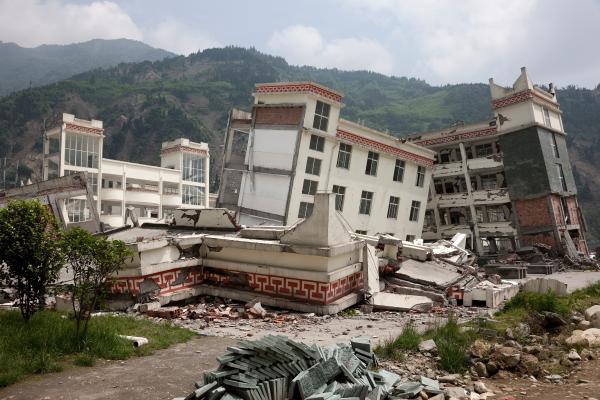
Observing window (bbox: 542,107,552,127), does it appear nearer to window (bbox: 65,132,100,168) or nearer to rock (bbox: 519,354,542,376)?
rock (bbox: 519,354,542,376)

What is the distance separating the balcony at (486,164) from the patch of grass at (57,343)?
29184 millimetres

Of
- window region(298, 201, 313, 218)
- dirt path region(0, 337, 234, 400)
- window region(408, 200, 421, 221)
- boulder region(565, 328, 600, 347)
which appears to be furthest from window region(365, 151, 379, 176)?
dirt path region(0, 337, 234, 400)

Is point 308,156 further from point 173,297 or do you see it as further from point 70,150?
point 70,150

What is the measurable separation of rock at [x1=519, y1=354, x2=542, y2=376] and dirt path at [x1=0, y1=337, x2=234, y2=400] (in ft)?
15.0

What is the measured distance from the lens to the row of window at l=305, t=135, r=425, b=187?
24859mm

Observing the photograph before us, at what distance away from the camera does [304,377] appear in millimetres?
4965

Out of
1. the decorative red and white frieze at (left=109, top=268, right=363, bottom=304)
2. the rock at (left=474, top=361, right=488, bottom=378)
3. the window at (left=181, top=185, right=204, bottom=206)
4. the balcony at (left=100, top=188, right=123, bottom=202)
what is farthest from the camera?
the window at (left=181, top=185, right=204, bottom=206)

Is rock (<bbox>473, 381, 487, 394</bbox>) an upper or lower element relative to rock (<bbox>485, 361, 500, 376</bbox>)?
lower

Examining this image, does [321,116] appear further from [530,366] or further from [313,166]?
[530,366]

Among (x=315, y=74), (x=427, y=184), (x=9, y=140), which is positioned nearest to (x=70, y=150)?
(x=427, y=184)

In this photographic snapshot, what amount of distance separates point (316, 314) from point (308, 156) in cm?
1506

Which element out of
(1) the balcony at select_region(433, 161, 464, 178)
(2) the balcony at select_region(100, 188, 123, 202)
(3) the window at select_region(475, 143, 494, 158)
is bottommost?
(2) the balcony at select_region(100, 188, 123, 202)

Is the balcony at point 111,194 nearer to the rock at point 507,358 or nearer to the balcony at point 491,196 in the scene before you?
the balcony at point 491,196

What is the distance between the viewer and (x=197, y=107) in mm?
108500
